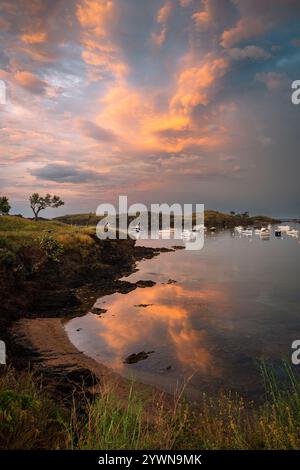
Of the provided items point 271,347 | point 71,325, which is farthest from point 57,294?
point 271,347

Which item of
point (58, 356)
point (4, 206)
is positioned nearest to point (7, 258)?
point (58, 356)

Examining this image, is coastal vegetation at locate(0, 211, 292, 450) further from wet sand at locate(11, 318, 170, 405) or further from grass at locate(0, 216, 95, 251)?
wet sand at locate(11, 318, 170, 405)

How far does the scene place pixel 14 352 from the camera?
61.9 feet

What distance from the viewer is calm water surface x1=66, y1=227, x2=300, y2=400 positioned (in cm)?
1778

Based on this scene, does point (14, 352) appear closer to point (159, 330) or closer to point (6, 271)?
point (159, 330)

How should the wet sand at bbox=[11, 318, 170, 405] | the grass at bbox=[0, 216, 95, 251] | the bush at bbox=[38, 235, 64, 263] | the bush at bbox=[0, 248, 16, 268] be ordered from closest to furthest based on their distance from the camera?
the wet sand at bbox=[11, 318, 170, 405] < the bush at bbox=[0, 248, 16, 268] < the grass at bbox=[0, 216, 95, 251] < the bush at bbox=[38, 235, 64, 263]

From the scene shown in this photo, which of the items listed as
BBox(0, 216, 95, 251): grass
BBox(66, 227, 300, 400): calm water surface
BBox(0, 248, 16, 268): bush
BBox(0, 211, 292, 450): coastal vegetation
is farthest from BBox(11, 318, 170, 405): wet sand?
BBox(0, 216, 95, 251): grass

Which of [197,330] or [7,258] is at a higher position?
[7,258]

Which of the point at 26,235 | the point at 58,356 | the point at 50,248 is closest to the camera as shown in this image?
the point at 58,356

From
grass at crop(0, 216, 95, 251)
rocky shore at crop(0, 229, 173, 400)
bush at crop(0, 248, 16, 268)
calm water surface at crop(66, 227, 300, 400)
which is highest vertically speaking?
grass at crop(0, 216, 95, 251)

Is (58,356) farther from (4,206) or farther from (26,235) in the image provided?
(4,206)

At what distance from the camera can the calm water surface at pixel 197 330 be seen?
58.3 feet

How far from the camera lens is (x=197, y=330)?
80.1ft
